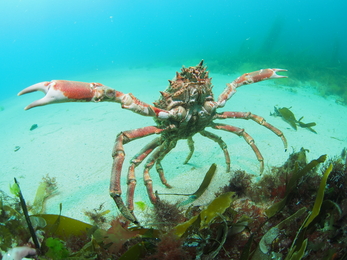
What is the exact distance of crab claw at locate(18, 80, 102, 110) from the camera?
7.16 feet

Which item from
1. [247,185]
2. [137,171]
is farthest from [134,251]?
[137,171]

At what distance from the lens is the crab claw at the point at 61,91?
2182 millimetres

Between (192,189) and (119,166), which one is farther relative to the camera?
(192,189)

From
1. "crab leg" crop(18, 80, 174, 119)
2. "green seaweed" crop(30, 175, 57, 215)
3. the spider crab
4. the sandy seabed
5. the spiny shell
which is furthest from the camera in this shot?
the sandy seabed

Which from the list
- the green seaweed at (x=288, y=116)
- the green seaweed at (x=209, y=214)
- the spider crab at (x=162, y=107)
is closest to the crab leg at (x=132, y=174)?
the spider crab at (x=162, y=107)

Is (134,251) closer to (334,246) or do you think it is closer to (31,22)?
(334,246)

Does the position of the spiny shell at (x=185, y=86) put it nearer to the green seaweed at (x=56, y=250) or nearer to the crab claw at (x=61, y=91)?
the crab claw at (x=61, y=91)

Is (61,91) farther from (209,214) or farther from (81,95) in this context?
(209,214)

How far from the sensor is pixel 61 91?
2.27m

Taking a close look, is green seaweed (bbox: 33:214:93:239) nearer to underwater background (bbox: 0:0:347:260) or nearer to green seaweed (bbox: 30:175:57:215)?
underwater background (bbox: 0:0:347:260)

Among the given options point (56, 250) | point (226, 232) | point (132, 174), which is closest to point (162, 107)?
point (132, 174)

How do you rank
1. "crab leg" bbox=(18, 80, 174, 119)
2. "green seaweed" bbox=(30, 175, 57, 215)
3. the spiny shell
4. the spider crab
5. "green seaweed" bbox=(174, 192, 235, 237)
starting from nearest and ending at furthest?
"green seaweed" bbox=(174, 192, 235, 237)
"crab leg" bbox=(18, 80, 174, 119)
the spider crab
the spiny shell
"green seaweed" bbox=(30, 175, 57, 215)

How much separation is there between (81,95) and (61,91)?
0.76 feet

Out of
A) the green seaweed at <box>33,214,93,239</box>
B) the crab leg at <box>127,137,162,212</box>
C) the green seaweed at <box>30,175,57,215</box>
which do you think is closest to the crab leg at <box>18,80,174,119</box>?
the crab leg at <box>127,137,162,212</box>
